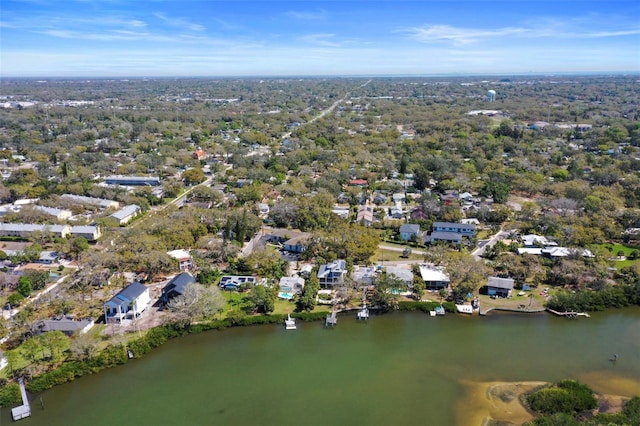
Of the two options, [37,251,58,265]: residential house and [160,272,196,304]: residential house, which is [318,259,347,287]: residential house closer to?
[160,272,196,304]: residential house

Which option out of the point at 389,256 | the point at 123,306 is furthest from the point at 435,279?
the point at 123,306

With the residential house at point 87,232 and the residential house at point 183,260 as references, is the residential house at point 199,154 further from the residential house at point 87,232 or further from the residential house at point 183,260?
the residential house at point 183,260

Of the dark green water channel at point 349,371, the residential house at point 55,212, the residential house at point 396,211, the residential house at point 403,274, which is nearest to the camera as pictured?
the dark green water channel at point 349,371

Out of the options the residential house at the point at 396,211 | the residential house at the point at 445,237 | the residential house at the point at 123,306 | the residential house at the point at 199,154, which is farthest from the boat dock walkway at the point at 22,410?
the residential house at the point at 199,154

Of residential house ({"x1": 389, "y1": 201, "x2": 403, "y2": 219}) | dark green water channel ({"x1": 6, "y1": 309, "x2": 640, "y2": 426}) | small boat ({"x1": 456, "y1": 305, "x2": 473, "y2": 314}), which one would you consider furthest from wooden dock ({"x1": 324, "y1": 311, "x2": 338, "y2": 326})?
residential house ({"x1": 389, "y1": 201, "x2": 403, "y2": 219})

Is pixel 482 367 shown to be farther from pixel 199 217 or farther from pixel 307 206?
pixel 199 217
